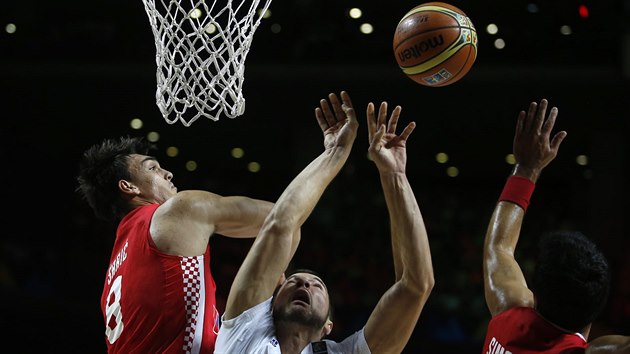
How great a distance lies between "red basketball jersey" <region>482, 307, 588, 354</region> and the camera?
243 centimetres

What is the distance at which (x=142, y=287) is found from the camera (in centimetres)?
326

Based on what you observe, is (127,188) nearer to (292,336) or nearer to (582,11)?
(292,336)

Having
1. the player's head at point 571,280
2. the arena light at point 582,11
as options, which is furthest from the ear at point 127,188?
the arena light at point 582,11

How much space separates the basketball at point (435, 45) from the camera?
3.59m

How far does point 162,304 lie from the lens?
3.22m

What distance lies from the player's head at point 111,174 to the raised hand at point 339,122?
829mm

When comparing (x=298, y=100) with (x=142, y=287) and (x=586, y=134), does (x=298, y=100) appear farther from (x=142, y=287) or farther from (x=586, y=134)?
(x=142, y=287)

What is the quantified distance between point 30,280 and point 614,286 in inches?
206

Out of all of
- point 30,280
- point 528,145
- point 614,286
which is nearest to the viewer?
point 528,145

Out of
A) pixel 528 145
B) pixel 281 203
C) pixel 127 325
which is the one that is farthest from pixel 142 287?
pixel 528 145

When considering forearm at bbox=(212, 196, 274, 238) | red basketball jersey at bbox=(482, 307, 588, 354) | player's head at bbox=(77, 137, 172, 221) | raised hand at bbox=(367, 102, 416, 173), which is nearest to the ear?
player's head at bbox=(77, 137, 172, 221)

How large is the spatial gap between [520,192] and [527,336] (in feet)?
2.07

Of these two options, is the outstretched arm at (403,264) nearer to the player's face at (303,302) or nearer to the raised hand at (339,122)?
the raised hand at (339,122)

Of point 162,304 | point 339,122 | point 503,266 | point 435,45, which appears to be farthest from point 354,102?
point 503,266
